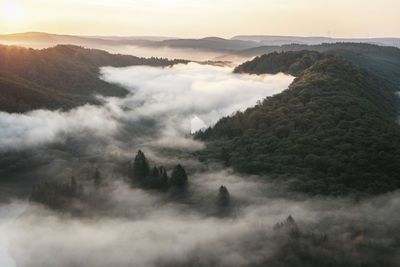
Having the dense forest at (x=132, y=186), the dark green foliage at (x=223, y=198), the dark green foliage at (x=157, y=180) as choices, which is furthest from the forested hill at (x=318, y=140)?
the dark green foliage at (x=157, y=180)

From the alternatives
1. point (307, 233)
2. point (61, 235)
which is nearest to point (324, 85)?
point (307, 233)

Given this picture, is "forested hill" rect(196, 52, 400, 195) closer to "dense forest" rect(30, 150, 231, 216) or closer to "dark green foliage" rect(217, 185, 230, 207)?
"dark green foliage" rect(217, 185, 230, 207)

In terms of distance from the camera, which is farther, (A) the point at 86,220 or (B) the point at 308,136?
(B) the point at 308,136

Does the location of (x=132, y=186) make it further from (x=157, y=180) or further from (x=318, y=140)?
(x=318, y=140)

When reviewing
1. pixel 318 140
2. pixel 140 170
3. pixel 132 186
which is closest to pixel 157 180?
pixel 132 186

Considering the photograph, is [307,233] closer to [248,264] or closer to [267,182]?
[248,264]

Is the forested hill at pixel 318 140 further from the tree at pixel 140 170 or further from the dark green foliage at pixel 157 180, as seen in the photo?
the tree at pixel 140 170
